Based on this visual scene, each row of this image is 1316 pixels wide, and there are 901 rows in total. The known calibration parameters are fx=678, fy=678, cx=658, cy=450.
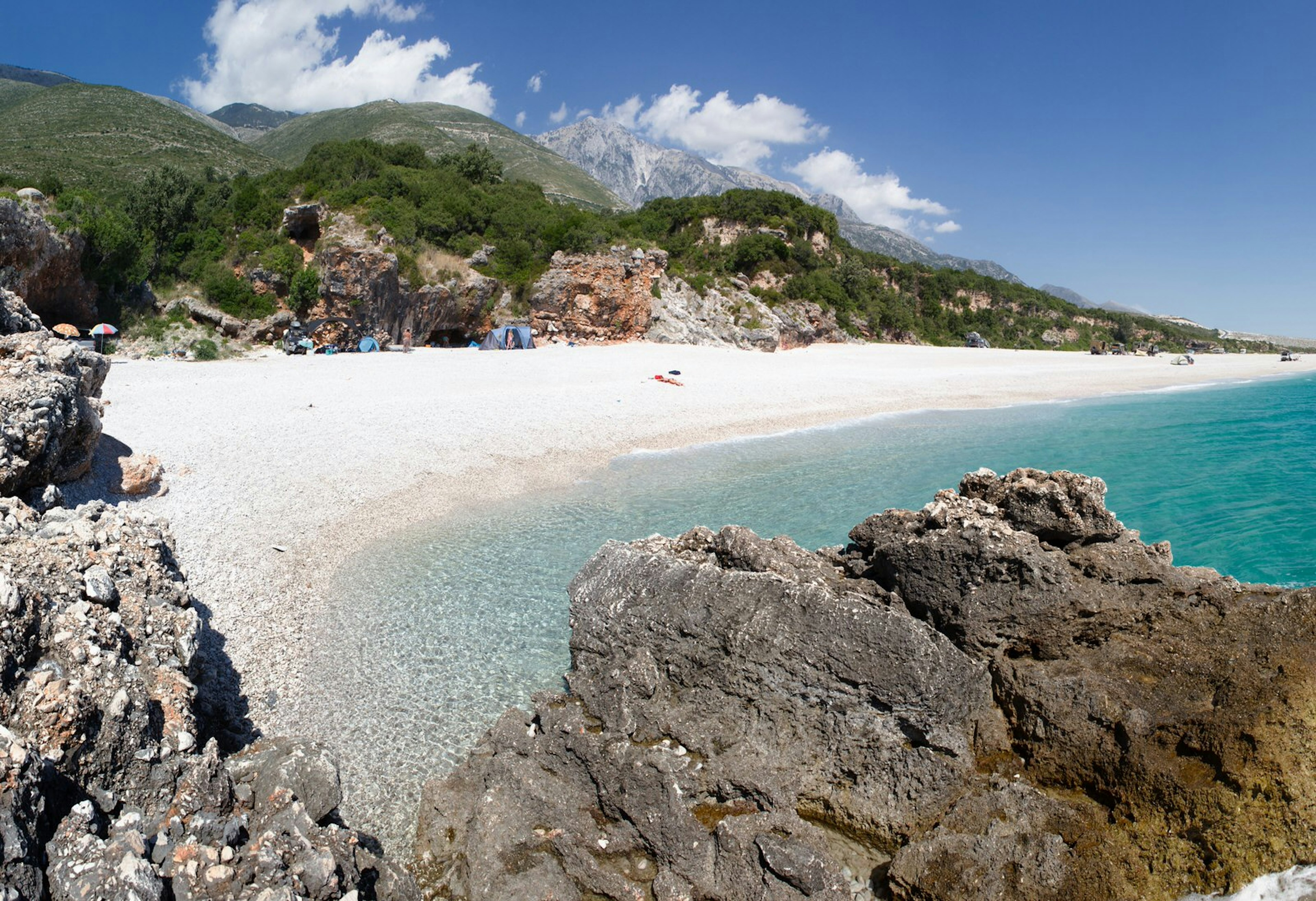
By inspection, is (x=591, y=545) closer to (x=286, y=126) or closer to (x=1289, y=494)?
(x=1289, y=494)

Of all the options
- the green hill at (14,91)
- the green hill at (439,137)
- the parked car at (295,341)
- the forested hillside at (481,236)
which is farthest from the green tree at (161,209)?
the green hill at (14,91)

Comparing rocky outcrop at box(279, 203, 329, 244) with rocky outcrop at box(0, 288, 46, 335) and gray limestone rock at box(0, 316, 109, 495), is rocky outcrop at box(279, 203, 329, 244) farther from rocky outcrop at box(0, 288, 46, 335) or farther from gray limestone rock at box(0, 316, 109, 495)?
gray limestone rock at box(0, 316, 109, 495)

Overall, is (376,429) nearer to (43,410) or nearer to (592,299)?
(43,410)

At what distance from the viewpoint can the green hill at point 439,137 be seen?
3223 inches

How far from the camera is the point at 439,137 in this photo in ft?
263

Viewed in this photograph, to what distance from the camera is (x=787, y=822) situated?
4.59 metres

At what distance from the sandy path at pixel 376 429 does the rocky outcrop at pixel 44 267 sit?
5438mm

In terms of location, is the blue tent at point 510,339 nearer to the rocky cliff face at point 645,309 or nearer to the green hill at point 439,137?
the rocky cliff face at point 645,309

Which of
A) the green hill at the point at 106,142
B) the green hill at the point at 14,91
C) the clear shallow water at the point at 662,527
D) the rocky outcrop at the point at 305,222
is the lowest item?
the clear shallow water at the point at 662,527

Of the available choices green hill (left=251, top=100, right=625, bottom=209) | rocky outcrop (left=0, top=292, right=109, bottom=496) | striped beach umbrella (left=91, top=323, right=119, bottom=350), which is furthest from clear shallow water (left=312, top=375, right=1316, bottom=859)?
green hill (left=251, top=100, right=625, bottom=209)

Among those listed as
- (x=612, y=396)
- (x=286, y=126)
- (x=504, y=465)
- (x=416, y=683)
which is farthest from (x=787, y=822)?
(x=286, y=126)

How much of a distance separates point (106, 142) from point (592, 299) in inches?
1722

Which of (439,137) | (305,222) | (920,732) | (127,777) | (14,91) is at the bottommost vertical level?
(920,732)

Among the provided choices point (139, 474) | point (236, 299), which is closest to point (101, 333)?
point (236, 299)
